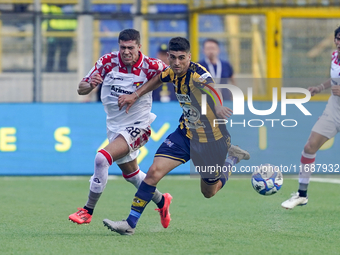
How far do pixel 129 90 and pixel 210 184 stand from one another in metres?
1.23

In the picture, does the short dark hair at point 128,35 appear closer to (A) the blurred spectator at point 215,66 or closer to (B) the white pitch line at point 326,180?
(A) the blurred spectator at point 215,66

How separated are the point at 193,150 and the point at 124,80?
3.41 feet

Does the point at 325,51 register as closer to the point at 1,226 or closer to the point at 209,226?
the point at 209,226

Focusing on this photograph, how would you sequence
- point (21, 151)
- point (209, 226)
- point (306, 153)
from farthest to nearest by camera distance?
point (21, 151), point (306, 153), point (209, 226)

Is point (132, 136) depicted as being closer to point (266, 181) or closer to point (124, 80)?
point (124, 80)

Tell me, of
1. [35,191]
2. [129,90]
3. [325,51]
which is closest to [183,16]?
[325,51]

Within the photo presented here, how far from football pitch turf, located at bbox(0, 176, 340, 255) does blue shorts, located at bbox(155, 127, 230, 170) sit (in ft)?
2.10

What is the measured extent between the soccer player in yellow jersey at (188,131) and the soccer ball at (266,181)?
0.51 meters

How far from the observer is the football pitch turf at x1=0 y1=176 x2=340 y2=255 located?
16.9ft

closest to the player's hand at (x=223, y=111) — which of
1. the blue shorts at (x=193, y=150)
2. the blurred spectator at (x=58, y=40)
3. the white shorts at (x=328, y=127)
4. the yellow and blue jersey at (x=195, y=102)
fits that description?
the yellow and blue jersey at (x=195, y=102)

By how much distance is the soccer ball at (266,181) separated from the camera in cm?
677

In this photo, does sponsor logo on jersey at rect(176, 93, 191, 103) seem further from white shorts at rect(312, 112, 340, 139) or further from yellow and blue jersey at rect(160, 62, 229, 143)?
white shorts at rect(312, 112, 340, 139)

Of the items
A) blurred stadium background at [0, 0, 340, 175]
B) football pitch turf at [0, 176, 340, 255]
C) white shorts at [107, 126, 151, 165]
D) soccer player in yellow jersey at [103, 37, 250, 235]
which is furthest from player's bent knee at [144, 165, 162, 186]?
blurred stadium background at [0, 0, 340, 175]

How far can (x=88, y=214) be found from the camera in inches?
245
